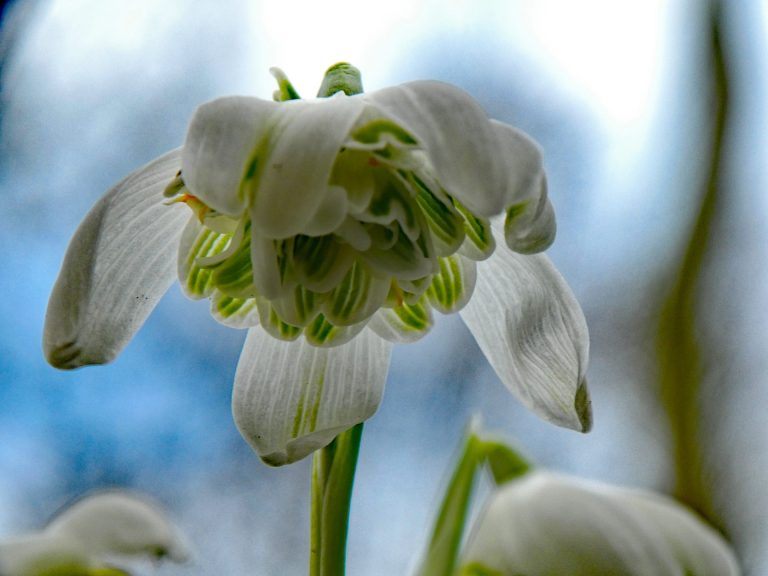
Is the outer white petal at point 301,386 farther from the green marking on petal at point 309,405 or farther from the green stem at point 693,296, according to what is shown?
the green stem at point 693,296

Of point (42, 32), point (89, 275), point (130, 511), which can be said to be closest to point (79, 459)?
point (42, 32)

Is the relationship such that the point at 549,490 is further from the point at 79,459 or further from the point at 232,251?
the point at 79,459

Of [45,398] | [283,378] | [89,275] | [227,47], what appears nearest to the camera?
[89,275]

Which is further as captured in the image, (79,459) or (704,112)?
(704,112)

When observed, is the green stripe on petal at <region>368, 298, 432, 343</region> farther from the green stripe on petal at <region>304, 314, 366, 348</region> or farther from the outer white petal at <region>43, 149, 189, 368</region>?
the outer white petal at <region>43, 149, 189, 368</region>

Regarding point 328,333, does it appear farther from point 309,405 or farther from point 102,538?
point 102,538

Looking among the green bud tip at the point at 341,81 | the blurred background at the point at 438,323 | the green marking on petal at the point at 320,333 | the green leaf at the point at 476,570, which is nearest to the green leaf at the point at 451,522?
the green leaf at the point at 476,570

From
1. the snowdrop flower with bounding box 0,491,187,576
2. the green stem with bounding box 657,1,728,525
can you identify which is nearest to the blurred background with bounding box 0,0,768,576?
the green stem with bounding box 657,1,728,525
